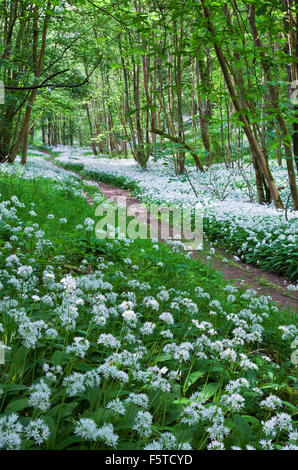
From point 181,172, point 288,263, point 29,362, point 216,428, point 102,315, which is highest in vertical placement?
point 181,172

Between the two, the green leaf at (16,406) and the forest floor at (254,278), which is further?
the forest floor at (254,278)

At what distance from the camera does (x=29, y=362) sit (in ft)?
7.43

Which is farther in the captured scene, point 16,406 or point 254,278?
point 254,278

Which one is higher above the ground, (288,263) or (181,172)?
(181,172)

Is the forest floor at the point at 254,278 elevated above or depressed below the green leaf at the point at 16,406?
below

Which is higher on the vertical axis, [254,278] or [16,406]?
[16,406]

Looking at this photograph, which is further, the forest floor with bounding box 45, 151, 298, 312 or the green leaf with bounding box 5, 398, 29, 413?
the forest floor with bounding box 45, 151, 298, 312

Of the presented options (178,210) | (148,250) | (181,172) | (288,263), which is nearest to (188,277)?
(148,250)

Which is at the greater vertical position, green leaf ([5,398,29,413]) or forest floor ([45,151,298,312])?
green leaf ([5,398,29,413])

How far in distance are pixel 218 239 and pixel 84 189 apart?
26.9 ft

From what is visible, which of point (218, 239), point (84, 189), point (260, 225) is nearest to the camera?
point (260, 225)

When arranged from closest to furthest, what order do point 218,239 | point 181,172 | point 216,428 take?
point 216,428
point 218,239
point 181,172
